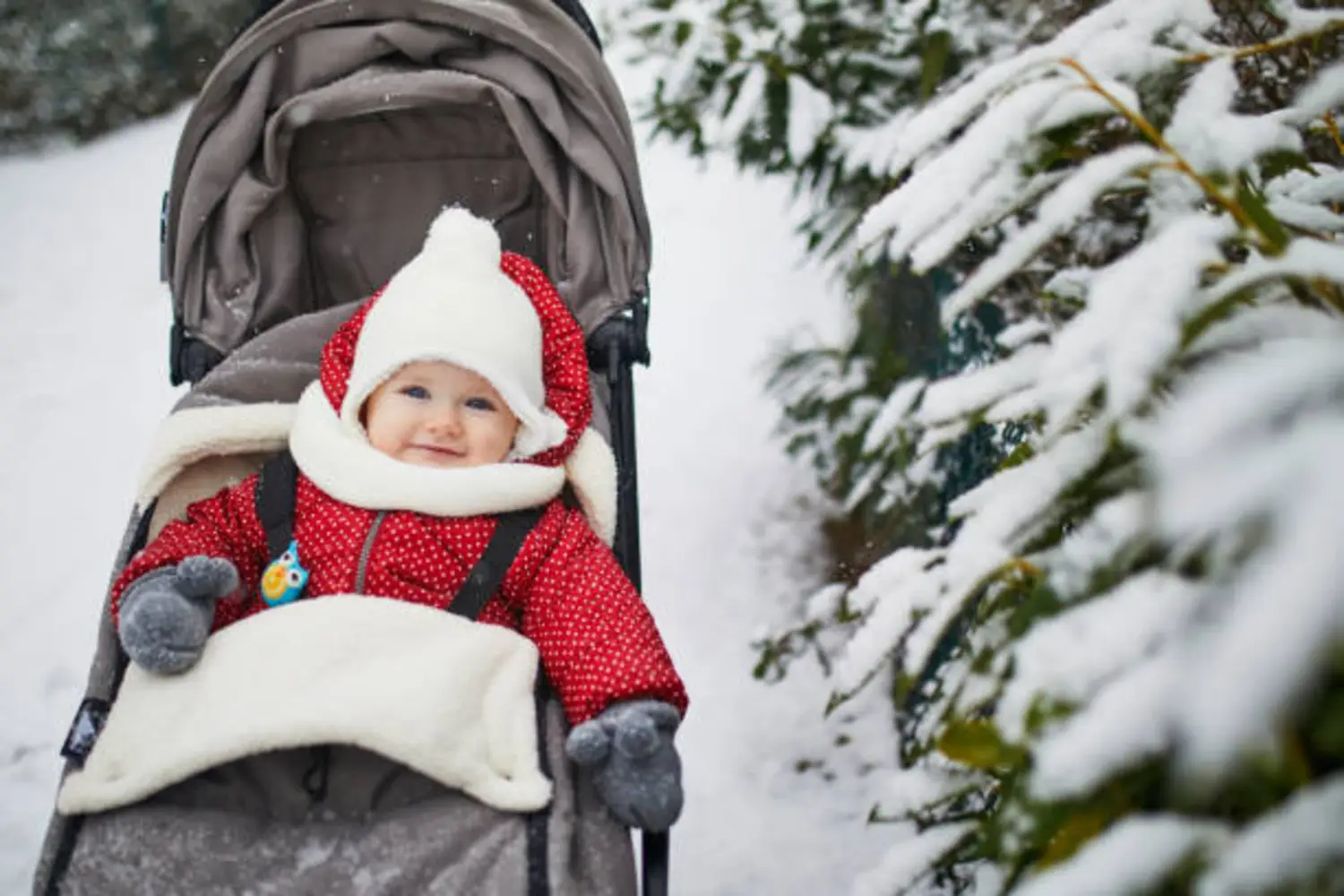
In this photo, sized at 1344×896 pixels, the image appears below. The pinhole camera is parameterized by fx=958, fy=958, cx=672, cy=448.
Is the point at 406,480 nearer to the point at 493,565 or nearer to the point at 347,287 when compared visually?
the point at 493,565

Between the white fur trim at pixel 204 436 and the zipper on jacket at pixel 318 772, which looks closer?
the zipper on jacket at pixel 318 772

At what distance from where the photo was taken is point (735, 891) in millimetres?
2277

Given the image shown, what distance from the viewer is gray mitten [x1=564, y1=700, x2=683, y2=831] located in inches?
52.3

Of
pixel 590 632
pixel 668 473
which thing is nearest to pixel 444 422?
pixel 590 632

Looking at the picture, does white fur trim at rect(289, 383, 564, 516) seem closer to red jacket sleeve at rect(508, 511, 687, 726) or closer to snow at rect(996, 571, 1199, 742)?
red jacket sleeve at rect(508, 511, 687, 726)

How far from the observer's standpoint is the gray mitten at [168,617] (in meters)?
1.40

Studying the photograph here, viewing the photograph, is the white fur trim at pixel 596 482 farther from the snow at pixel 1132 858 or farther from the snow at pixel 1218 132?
the snow at pixel 1132 858

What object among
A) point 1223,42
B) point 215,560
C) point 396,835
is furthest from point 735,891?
point 1223,42

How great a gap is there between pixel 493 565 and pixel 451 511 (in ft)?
0.39

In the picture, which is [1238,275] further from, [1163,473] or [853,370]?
[853,370]

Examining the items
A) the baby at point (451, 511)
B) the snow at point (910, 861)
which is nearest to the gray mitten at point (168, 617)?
the baby at point (451, 511)

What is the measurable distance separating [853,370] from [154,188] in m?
4.36

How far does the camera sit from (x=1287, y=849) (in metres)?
0.53

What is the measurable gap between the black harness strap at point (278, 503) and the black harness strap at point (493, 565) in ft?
1.17
